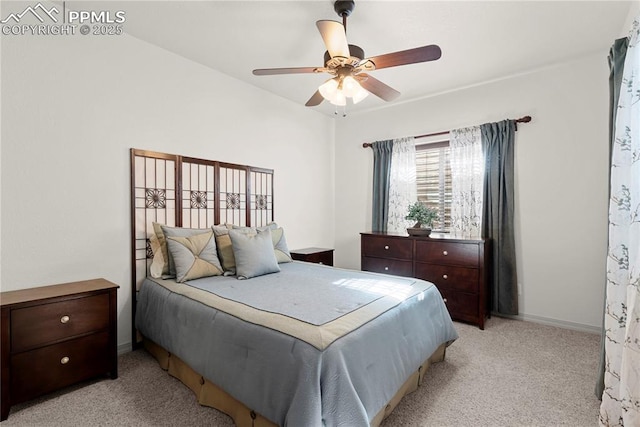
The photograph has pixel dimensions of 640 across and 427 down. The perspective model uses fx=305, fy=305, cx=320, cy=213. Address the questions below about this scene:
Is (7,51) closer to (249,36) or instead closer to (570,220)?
(249,36)

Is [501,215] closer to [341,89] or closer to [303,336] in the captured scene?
[341,89]

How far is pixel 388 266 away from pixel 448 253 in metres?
0.76

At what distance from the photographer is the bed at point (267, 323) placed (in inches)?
55.1

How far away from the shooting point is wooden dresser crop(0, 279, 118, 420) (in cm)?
181

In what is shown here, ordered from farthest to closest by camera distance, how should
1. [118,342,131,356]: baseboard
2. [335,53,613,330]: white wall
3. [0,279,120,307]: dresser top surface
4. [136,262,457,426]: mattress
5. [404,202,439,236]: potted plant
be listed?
[404,202,439,236]: potted plant → [335,53,613,330]: white wall → [118,342,131,356]: baseboard → [0,279,120,307]: dresser top surface → [136,262,457,426]: mattress

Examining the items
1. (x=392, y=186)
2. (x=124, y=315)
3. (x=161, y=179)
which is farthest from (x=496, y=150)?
(x=124, y=315)

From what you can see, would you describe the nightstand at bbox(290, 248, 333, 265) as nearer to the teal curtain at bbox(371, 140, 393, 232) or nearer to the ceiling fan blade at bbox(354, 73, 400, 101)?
the teal curtain at bbox(371, 140, 393, 232)

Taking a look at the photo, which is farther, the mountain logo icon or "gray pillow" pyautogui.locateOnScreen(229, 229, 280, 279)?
"gray pillow" pyautogui.locateOnScreen(229, 229, 280, 279)

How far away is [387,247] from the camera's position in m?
3.84

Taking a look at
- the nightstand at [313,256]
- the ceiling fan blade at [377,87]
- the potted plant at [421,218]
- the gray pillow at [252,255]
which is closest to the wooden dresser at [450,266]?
the potted plant at [421,218]

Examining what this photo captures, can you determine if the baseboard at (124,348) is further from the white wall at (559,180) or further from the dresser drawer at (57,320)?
the white wall at (559,180)

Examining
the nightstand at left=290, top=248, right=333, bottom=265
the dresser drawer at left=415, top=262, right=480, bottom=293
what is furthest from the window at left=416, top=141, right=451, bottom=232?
the nightstand at left=290, top=248, right=333, bottom=265

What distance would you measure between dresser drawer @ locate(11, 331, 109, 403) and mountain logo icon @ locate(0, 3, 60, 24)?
225 centimetres

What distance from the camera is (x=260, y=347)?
154cm
